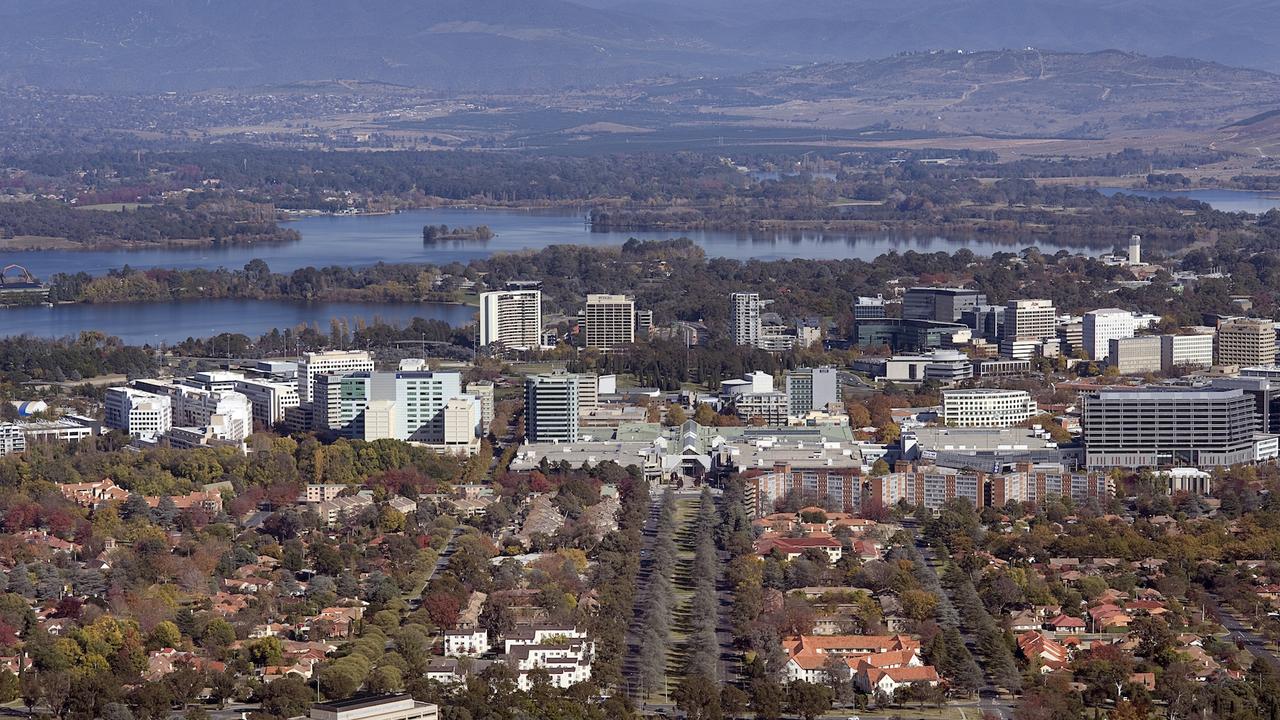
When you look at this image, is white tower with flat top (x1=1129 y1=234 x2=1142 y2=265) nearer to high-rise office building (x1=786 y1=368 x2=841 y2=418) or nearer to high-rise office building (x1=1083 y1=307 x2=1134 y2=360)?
high-rise office building (x1=1083 y1=307 x2=1134 y2=360)

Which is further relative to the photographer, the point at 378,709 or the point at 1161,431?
the point at 1161,431

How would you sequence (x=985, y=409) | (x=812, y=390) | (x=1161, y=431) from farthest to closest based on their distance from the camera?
(x=812, y=390)
(x=985, y=409)
(x=1161, y=431)

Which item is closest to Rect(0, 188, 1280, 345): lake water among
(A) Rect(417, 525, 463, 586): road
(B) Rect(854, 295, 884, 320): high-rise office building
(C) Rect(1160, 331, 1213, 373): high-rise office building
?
(B) Rect(854, 295, 884, 320): high-rise office building

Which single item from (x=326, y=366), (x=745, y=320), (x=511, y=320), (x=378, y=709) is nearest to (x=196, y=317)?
(x=511, y=320)

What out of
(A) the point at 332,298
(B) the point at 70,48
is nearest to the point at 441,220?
(A) the point at 332,298

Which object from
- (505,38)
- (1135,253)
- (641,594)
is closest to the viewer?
(641,594)

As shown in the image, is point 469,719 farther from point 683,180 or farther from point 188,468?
point 683,180

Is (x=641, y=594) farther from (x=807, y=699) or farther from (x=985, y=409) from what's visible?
(x=985, y=409)
